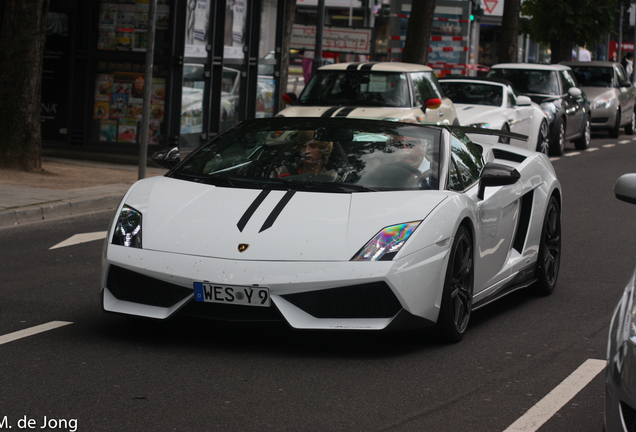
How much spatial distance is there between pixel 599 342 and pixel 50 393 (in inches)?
123

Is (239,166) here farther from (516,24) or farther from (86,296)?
(516,24)

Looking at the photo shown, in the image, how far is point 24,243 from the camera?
888 centimetres

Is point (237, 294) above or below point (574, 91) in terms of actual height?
below

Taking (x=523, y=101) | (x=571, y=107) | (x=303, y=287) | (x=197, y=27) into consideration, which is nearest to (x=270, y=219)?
(x=303, y=287)

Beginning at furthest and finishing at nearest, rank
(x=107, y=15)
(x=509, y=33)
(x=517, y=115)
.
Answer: (x=509, y=33)
(x=517, y=115)
(x=107, y=15)

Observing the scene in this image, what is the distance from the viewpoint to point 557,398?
477 cm

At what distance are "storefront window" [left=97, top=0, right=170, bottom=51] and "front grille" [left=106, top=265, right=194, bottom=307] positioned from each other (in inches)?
437

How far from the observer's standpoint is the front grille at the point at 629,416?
3.33m

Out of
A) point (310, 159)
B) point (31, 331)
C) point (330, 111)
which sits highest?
point (330, 111)

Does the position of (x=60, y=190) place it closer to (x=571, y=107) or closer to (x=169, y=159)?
(x=169, y=159)

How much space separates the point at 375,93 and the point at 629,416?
1144cm

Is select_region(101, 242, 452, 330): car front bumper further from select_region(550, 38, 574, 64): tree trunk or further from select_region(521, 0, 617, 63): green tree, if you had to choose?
select_region(550, 38, 574, 64): tree trunk

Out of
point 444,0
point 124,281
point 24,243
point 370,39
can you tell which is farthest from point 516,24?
point 124,281

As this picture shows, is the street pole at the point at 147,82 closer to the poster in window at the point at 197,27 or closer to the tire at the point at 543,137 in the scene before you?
the poster in window at the point at 197,27
